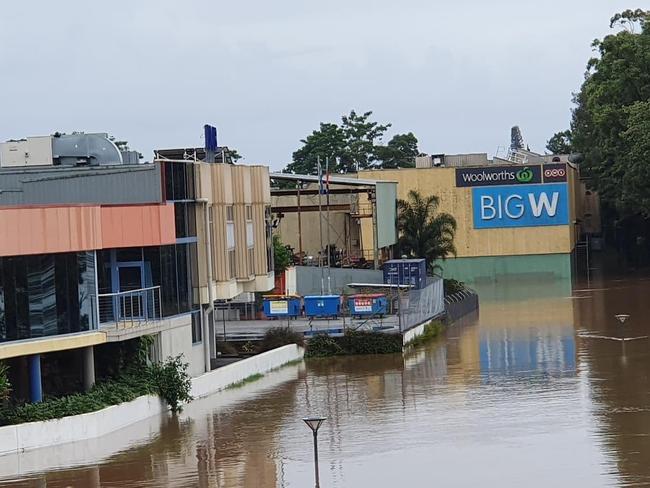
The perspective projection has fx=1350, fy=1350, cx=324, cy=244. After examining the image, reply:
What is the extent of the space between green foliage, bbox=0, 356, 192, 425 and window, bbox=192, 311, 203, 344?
1616 millimetres

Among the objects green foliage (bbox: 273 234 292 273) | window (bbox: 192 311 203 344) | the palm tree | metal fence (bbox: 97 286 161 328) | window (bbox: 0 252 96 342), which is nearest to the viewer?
window (bbox: 0 252 96 342)

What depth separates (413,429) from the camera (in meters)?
28.1

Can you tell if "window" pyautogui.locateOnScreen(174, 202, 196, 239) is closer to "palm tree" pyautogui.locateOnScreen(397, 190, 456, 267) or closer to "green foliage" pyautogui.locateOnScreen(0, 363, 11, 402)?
"green foliage" pyautogui.locateOnScreen(0, 363, 11, 402)

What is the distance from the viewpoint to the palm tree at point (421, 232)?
202 ft

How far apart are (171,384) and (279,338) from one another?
1037 cm

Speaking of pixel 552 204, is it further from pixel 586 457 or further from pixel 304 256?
pixel 586 457

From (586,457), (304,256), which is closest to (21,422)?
(586,457)

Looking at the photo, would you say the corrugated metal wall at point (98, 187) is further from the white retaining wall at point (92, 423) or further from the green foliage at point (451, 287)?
the green foliage at point (451, 287)

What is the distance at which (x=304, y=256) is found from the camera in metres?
61.2

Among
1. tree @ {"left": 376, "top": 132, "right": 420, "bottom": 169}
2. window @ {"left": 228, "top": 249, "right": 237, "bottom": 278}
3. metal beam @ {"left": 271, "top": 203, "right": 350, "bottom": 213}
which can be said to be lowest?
window @ {"left": 228, "top": 249, "right": 237, "bottom": 278}

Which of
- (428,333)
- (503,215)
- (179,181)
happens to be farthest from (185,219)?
(503,215)

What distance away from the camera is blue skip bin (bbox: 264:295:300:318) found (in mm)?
44656

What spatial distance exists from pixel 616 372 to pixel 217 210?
11531 millimetres

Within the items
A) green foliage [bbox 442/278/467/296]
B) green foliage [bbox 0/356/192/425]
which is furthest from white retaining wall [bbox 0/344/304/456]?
green foliage [bbox 442/278/467/296]
